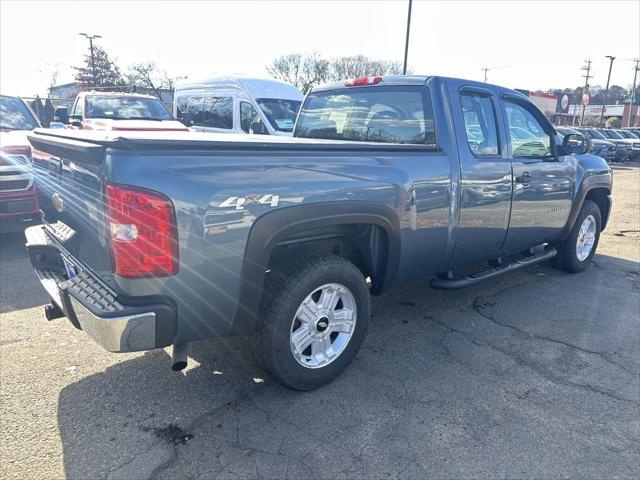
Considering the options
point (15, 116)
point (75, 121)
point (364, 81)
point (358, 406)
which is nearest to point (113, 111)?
point (75, 121)

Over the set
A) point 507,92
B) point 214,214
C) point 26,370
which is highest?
point 507,92

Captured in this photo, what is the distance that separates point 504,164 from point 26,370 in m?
3.89

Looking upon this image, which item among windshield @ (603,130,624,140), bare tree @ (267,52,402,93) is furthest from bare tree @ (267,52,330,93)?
windshield @ (603,130,624,140)

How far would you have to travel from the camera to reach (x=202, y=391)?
310 cm

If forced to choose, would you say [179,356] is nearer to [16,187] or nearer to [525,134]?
[525,134]

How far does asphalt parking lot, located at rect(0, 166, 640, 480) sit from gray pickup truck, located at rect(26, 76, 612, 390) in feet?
1.23

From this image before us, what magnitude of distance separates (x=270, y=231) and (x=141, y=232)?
644mm

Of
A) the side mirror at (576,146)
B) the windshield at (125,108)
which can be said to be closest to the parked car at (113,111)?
the windshield at (125,108)

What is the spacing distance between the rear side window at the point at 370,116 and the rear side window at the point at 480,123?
1.22 ft

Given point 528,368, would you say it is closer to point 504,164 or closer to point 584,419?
point 584,419

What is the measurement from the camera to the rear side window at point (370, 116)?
3.81 metres

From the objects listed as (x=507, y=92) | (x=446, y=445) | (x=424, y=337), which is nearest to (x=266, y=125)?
(x=507, y=92)

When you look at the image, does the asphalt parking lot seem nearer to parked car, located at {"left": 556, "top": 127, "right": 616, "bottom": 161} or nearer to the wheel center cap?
the wheel center cap

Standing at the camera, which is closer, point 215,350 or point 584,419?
point 584,419
